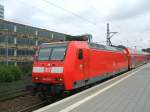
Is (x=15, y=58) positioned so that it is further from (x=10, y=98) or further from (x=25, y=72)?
(x=10, y=98)

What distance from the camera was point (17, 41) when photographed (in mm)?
67312

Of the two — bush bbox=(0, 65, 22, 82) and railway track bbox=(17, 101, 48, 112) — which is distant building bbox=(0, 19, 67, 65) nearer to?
bush bbox=(0, 65, 22, 82)

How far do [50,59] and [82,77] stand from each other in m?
1.96

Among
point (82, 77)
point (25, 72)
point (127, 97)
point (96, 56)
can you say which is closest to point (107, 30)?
point (25, 72)

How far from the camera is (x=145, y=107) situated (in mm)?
8945

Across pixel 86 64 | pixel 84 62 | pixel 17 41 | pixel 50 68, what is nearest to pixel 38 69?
pixel 50 68

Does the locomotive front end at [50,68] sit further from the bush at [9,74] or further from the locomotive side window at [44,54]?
the bush at [9,74]

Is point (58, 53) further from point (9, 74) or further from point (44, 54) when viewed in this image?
point (9, 74)

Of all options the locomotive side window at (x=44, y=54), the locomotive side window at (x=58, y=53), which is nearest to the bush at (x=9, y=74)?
the locomotive side window at (x=44, y=54)

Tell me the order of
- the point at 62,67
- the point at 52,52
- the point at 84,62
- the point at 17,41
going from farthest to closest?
the point at 17,41
the point at 84,62
the point at 52,52
the point at 62,67

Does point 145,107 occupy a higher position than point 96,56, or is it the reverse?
point 96,56

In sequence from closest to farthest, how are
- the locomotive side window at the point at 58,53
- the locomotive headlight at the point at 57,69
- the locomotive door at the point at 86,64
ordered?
the locomotive headlight at the point at 57,69 < the locomotive side window at the point at 58,53 < the locomotive door at the point at 86,64

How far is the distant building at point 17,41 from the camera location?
62.0 metres

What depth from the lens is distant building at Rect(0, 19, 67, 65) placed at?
203 ft
